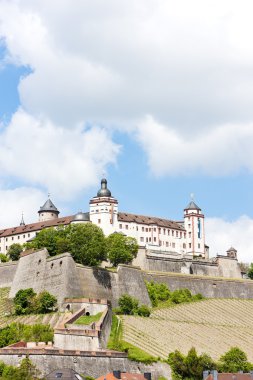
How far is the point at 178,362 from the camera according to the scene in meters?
60.1

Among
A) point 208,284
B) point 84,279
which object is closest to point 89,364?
point 84,279

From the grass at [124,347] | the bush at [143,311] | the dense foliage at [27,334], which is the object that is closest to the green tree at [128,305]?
the bush at [143,311]

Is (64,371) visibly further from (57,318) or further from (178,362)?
(57,318)

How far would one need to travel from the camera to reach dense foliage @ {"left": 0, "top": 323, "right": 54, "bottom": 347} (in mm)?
59969

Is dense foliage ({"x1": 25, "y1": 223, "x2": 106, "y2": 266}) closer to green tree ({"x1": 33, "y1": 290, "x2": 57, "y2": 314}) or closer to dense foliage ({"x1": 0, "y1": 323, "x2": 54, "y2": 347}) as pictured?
green tree ({"x1": 33, "y1": 290, "x2": 57, "y2": 314})

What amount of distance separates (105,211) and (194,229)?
1525cm

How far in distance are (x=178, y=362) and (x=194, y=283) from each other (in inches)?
1236

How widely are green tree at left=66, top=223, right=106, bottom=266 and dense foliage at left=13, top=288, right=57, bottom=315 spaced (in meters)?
6.61

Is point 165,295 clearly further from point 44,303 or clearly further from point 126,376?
point 126,376

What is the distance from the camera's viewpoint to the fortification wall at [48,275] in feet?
245

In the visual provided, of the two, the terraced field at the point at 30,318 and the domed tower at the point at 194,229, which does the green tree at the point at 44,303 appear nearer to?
the terraced field at the point at 30,318

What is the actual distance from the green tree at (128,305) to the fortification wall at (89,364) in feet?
45.1

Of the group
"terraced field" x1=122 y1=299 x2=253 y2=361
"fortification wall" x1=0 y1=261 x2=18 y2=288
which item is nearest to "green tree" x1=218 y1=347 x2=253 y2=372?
"terraced field" x1=122 y1=299 x2=253 y2=361

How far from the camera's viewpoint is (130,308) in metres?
74.8
